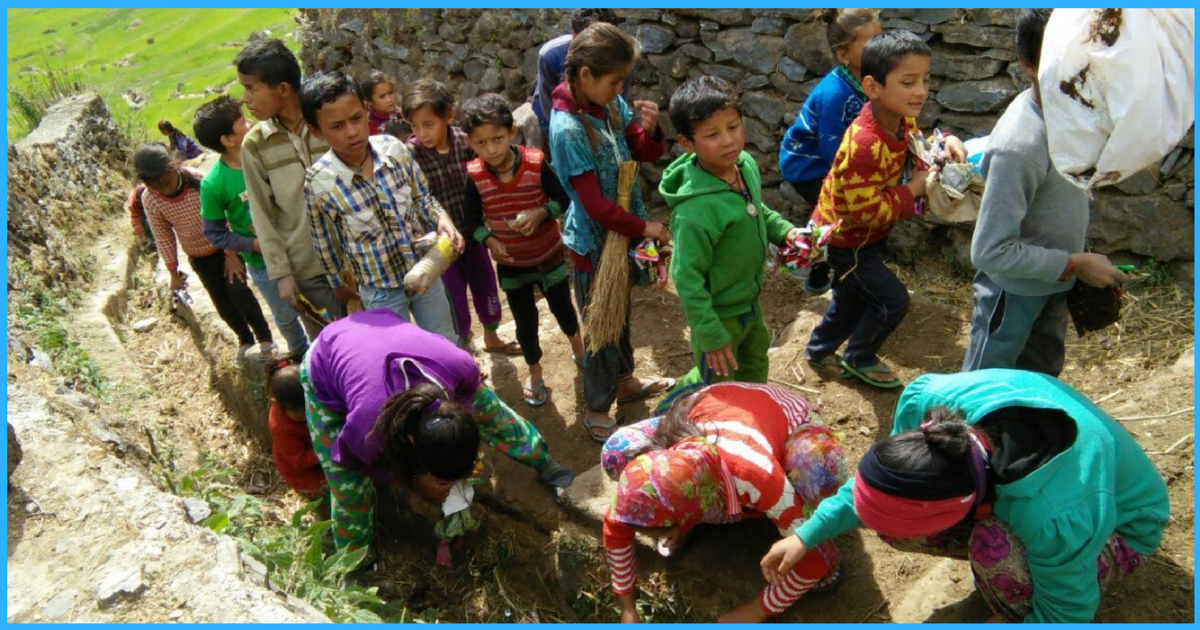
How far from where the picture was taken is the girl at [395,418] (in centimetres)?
254

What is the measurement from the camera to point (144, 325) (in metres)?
5.59

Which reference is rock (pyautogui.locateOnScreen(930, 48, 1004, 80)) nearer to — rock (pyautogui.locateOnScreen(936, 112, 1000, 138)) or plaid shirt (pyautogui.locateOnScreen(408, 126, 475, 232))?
rock (pyautogui.locateOnScreen(936, 112, 1000, 138))

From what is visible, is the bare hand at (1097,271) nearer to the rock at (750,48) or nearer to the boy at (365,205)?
the boy at (365,205)

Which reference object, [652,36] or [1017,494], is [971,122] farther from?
[1017,494]

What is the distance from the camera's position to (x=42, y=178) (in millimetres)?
6375

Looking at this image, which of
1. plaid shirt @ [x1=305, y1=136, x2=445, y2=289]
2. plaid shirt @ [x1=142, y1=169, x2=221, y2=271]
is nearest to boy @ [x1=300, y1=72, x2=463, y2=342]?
plaid shirt @ [x1=305, y1=136, x2=445, y2=289]

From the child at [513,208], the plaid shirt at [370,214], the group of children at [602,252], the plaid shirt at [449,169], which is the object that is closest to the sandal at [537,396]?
the group of children at [602,252]

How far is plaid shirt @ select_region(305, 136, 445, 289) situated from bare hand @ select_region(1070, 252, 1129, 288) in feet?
8.03

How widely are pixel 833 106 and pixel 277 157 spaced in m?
2.38

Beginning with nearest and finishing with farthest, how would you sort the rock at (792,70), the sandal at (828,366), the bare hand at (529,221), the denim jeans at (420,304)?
the denim jeans at (420,304), the bare hand at (529,221), the sandal at (828,366), the rock at (792,70)

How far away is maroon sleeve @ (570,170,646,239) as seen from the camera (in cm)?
333

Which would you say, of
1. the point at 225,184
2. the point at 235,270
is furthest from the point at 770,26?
the point at 235,270

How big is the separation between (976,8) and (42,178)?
6540mm

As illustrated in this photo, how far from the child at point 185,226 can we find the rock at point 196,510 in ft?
5.72
